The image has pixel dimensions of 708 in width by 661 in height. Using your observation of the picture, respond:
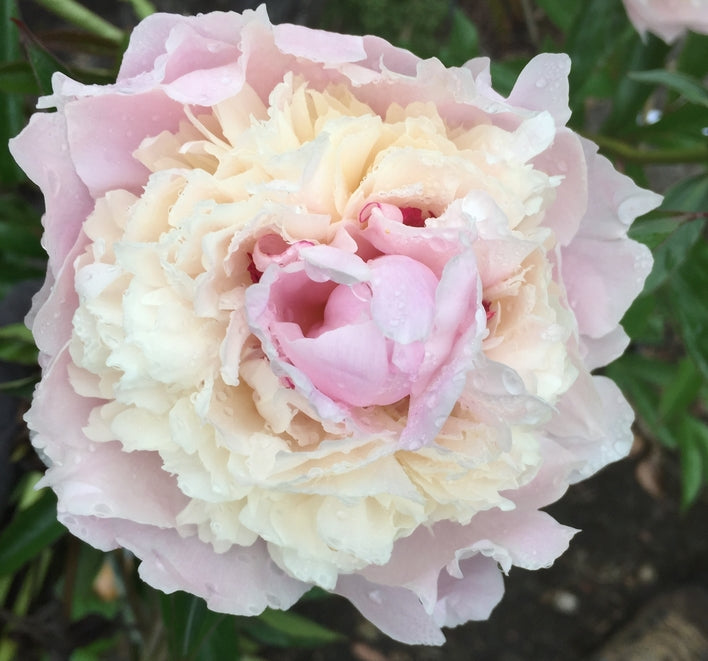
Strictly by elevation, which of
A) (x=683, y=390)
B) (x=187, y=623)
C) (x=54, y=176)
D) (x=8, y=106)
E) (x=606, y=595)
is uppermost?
(x=54, y=176)

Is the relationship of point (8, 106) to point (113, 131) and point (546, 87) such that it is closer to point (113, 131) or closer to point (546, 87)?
point (113, 131)

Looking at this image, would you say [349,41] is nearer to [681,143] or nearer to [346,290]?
[346,290]

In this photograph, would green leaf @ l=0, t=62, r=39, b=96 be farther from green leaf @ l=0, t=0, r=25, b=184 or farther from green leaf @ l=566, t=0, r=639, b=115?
green leaf @ l=566, t=0, r=639, b=115

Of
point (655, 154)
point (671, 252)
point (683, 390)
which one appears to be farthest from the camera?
point (683, 390)

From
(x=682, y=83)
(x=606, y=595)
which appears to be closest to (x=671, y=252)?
(x=682, y=83)

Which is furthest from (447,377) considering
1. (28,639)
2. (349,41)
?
(28,639)

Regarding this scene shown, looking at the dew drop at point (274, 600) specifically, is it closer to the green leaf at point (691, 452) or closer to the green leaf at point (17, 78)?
the green leaf at point (17, 78)

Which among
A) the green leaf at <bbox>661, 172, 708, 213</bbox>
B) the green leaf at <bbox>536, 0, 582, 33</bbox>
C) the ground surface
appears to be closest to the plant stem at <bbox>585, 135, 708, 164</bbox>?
the green leaf at <bbox>661, 172, 708, 213</bbox>
